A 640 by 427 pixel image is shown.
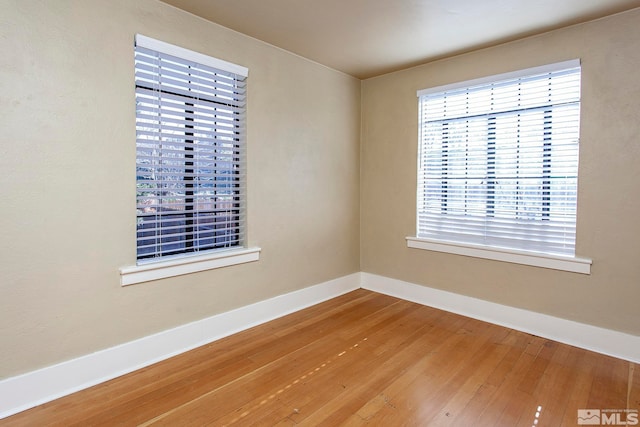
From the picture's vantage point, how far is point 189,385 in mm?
2260

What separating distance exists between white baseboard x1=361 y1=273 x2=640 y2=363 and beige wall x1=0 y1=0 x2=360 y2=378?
1.79m

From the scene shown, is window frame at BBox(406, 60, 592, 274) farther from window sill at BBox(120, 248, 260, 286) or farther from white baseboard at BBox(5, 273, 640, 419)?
window sill at BBox(120, 248, 260, 286)

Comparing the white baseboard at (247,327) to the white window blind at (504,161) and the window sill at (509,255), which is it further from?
the white window blind at (504,161)

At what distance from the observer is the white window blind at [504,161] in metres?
2.89

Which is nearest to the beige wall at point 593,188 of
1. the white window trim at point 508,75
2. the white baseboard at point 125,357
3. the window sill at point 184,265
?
the white window trim at point 508,75

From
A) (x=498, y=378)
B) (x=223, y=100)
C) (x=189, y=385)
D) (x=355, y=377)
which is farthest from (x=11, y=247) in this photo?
(x=498, y=378)

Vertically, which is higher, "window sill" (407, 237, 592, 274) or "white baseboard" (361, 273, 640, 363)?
"window sill" (407, 237, 592, 274)

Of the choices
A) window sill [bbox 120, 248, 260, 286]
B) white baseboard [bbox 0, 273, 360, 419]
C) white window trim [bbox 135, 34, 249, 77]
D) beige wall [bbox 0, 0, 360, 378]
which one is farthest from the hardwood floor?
white window trim [bbox 135, 34, 249, 77]

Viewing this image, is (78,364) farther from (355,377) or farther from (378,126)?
(378,126)

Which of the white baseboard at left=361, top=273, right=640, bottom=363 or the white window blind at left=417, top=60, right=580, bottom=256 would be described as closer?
the white baseboard at left=361, top=273, right=640, bottom=363

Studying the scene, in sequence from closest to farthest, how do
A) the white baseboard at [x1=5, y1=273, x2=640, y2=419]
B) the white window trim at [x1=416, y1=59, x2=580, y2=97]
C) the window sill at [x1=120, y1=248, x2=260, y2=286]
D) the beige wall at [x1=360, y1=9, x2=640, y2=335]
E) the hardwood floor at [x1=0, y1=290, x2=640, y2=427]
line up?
the hardwood floor at [x1=0, y1=290, x2=640, y2=427]
the white baseboard at [x1=5, y1=273, x2=640, y2=419]
the window sill at [x1=120, y1=248, x2=260, y2=286]
the beige wall at [x1=360, y1=9, x2=640, y2=335]
the white window trim at [x1=416, y1=59, x2=580, y2=97]

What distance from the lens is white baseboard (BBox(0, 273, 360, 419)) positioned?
2016 mm

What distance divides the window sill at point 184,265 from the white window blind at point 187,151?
0.11 meters

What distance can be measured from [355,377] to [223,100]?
241 centimetres
